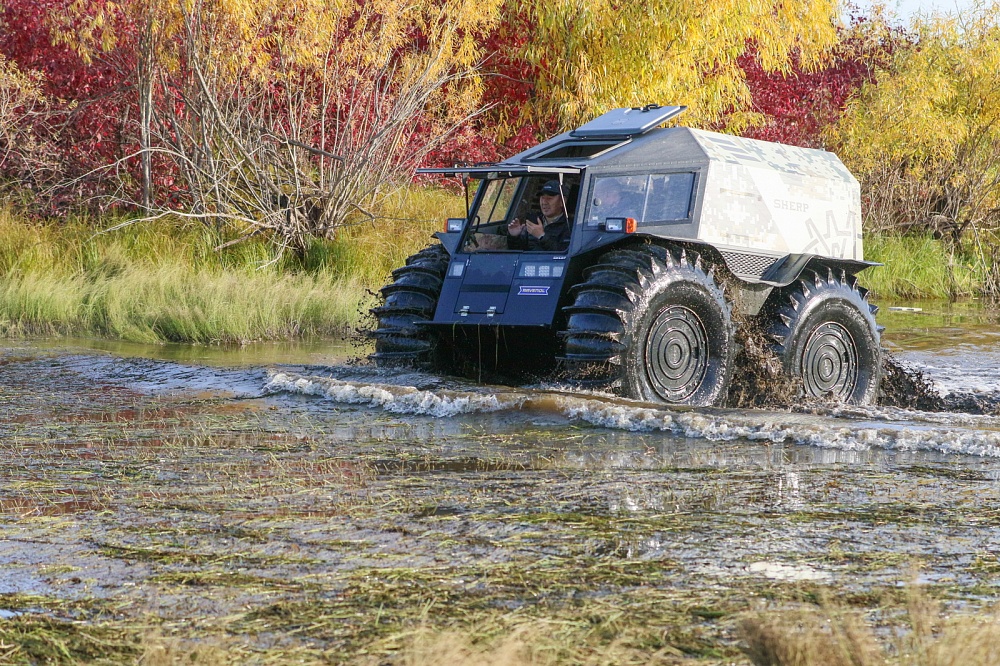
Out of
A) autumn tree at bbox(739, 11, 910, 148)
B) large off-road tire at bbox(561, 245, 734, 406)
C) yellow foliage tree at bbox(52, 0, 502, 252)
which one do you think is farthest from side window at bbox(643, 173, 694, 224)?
autumn tree at bbox(739, 11, 910, 148)

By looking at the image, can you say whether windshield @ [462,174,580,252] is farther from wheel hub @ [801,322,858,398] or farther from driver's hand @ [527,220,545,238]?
wheel hub @ [801,322,858,398]

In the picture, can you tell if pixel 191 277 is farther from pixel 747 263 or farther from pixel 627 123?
pixel 747 263

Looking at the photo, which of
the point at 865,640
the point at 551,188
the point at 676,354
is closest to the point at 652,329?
the point at 676,354

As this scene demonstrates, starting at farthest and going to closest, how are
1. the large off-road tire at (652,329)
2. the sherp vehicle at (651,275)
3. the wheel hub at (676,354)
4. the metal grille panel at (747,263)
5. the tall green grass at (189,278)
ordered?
the tall green grass at (189,278)
the metal grille panel at (747,263)
the wheel hub at (676,354)
the sherp vehicle at (651,275)
the large off-road tire at (652,329)

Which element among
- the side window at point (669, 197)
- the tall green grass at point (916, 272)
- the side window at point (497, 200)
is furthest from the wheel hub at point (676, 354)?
the tall green grass at point (916, 272)

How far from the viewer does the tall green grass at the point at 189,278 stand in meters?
13.6

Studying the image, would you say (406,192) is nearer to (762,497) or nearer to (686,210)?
(686,210)

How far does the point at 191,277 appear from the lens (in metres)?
14.9

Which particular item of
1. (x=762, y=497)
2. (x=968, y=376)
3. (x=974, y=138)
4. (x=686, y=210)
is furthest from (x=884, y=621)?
(x=974, y=138)

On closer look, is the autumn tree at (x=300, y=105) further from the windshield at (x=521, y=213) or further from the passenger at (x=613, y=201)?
the passenger at (x=613, y=201)

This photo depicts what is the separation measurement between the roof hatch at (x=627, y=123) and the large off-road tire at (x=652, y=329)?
1.14m

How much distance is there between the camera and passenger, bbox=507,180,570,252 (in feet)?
31.2

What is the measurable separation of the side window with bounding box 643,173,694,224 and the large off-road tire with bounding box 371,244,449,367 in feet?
5.51

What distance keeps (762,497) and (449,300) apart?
4215 millimetres
